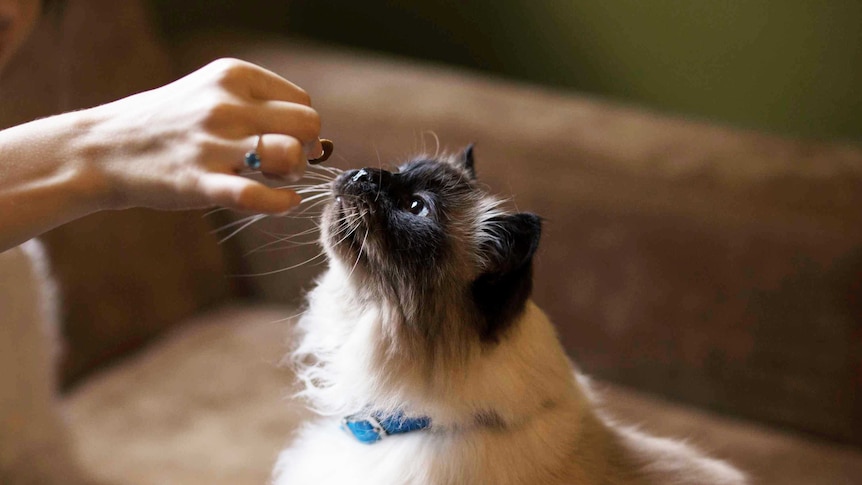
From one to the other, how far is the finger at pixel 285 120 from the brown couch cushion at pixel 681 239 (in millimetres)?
983

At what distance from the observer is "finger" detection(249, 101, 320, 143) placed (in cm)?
72

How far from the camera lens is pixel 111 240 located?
1877 mm

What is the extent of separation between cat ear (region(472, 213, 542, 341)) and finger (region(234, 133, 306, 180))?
34cm

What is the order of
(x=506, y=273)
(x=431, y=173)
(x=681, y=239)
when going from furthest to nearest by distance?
(x=681, y=239), (x=431, y=173), (x=506, y=273)

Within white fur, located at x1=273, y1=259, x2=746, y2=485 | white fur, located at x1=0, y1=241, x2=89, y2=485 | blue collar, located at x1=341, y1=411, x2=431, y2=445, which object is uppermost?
white fur, located at x1=273, y1=259, x2=746, y2=485

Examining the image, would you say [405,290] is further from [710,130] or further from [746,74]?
[746,74]

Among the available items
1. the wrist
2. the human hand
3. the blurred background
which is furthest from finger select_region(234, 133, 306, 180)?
the blurred background

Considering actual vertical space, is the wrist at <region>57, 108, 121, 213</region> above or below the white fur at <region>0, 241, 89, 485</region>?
above

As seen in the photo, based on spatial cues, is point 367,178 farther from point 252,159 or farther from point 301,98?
point 252,159

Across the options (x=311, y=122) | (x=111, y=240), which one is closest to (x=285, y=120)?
(x=311, y=122)

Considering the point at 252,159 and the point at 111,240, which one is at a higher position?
the point at 252,159

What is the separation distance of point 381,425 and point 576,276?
85 cm

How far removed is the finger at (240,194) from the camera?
26.1 inches

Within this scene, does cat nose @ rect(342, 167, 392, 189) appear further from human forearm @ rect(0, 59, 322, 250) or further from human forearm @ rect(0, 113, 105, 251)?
human forearm @ rect(0, 113, 105, 251)
